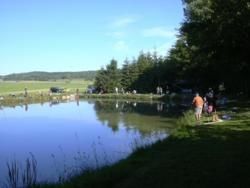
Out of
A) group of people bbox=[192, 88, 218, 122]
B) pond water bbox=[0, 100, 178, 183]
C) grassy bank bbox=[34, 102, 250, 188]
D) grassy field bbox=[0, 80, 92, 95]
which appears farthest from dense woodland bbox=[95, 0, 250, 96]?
grassy field bbox=[0, 80, 92, 95]

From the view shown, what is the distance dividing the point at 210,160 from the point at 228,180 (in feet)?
7.36

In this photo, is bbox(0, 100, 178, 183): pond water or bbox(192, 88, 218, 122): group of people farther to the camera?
bbox(192, 88, 218, 122): group of people

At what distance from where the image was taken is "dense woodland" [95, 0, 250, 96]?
14516 millimetres

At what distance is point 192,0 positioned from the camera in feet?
136

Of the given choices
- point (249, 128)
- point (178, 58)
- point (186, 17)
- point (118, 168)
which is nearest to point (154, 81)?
point (178, 58)

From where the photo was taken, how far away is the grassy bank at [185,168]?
10117 millimetres

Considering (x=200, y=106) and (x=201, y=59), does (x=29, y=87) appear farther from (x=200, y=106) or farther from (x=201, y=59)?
(x=200, y=106)

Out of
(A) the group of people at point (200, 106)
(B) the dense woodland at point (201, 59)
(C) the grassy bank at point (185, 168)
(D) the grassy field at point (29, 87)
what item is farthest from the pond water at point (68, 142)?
(D) the grassy field at point (29, 87)

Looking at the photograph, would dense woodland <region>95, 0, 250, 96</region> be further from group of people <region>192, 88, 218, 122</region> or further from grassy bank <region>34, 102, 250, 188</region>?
grassy bank <region>34, 102, 250, 188</region>

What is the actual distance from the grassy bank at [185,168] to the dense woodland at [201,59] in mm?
3180

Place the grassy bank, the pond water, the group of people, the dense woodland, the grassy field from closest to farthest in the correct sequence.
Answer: the grassy bank, the dense woodland, the pond water, the group of people, the grassy field

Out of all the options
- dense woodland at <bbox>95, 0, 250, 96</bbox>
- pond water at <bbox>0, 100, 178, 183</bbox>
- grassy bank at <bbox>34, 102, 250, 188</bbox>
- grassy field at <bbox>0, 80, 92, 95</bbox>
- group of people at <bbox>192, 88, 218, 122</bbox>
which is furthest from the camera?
grassy field at <bbox>0, 80, 92, 95</bbox>

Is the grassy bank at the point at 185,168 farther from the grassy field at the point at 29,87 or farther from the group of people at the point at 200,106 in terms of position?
the grassy field at the point at 29,87

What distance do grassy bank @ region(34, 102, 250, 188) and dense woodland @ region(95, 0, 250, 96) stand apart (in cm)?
318
